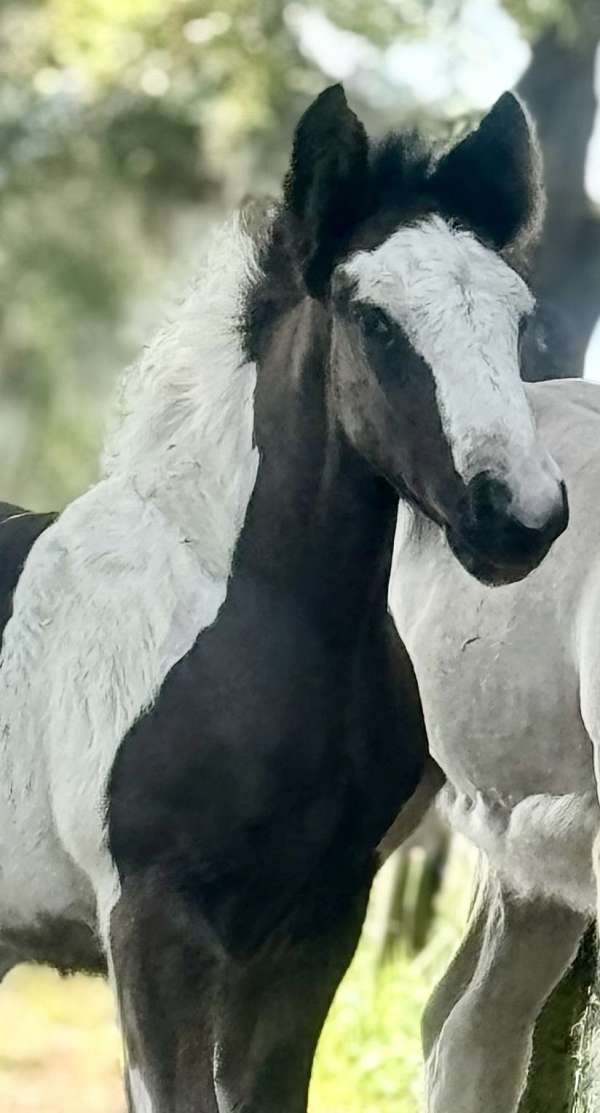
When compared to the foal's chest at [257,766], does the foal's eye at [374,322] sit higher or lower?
higher

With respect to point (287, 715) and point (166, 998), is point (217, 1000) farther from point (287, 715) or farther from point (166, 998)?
point (287, 715)

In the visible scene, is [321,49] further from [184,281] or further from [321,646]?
[321,646]

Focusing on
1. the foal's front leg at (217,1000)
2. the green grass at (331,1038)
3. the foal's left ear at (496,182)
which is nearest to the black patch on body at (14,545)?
the foal's front leg at (217,1000)

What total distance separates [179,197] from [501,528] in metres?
3.74

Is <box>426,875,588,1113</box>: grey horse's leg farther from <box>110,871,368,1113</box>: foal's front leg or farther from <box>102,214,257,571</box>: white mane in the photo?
<box>102,214,257,571</box>: white mane

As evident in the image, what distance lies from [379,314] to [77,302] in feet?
11.5

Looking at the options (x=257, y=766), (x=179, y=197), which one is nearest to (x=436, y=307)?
(x=257, y=766)

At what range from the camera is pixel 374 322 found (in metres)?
1.27

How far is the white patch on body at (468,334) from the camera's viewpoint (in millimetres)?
1179

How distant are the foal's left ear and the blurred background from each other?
0.39m

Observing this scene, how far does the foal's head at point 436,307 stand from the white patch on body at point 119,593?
0.43 feet

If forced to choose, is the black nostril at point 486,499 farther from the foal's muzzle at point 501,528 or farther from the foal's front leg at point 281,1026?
the foal's front leg at point 281,1026

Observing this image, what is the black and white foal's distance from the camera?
4.17 feet

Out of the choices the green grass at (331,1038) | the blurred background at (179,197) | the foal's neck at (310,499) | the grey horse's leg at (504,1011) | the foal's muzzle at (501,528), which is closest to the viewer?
the foal's muzzle at (501,528)
